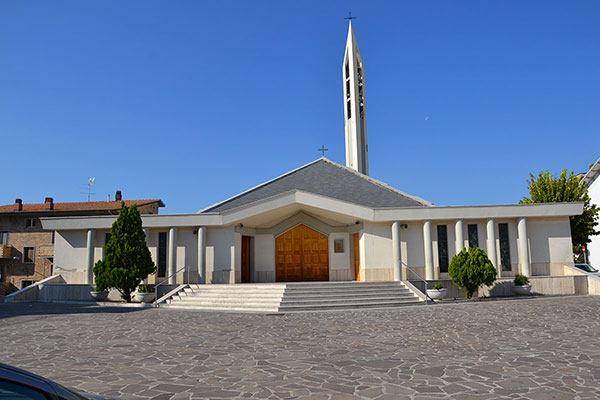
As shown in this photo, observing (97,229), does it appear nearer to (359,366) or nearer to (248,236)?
(248,236)

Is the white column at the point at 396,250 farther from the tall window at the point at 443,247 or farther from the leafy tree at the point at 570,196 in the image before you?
the leafy tree at the point at 570,196

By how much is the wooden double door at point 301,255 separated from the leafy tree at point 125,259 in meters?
6.64

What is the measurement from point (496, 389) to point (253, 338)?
5482 millimetres

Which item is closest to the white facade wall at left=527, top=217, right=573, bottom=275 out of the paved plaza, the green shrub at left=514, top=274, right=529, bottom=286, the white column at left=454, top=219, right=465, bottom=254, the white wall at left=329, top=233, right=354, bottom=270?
the green shrub at left=514, top=274, right=529, bottom=286

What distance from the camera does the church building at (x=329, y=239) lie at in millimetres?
20547

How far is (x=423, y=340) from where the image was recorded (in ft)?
30.6

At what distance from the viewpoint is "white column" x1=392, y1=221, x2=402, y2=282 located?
66.1ft

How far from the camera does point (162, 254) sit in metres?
21.7

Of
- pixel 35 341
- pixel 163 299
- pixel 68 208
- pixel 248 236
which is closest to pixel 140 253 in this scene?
pixel 163 299

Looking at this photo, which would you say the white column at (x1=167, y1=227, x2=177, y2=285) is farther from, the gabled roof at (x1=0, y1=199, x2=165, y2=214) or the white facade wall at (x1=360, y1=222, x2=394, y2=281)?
the gabled roof at (x1=0, y1=199, x2=165, y2=214)

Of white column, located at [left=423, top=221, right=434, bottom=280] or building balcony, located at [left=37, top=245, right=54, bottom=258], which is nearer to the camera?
white column, located at [left=423, top=221, right=434, bottom=280]

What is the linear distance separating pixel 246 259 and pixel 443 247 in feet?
31.3

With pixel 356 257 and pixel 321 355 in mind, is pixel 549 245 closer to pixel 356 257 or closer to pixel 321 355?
pixel 356 257

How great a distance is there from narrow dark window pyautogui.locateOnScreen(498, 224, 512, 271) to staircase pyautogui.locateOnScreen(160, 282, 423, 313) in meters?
5.26
